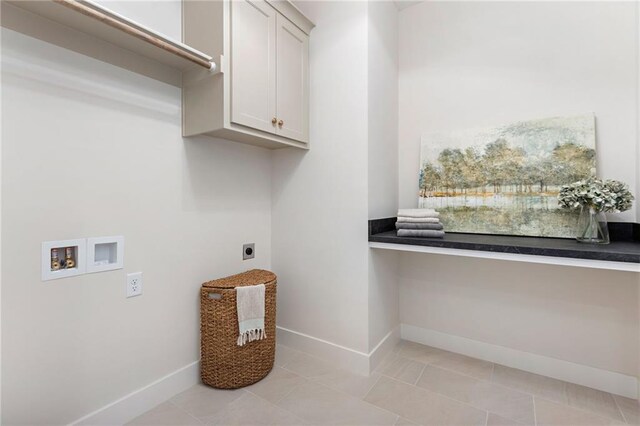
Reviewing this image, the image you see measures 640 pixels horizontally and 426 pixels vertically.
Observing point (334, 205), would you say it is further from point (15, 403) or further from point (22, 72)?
point (15, 403)

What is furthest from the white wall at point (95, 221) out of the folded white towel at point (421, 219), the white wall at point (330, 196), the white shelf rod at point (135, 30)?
the folded white towel at point (421, 219)

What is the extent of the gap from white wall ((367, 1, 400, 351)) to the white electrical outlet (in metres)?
1.33

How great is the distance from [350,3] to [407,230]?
4.98 feet

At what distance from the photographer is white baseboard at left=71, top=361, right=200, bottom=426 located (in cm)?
138

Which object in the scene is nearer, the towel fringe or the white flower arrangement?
the white flower arrangement

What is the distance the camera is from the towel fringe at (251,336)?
1.71m

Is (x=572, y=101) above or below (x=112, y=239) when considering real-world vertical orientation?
above

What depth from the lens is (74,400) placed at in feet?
4.29

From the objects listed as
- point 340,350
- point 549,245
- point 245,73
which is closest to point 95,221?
point 245,73

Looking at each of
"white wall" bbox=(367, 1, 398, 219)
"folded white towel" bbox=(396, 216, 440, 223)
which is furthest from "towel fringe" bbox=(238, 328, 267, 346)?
"folded white towel" bbox=(396, 216, 440, 223)

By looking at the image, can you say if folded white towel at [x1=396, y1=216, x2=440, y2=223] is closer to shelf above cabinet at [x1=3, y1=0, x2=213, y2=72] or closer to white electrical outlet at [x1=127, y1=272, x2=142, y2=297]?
shelf above cabinet at [x1=3, y1=0, x2=213, y2=72]

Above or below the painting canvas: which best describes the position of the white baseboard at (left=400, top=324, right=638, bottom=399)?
below

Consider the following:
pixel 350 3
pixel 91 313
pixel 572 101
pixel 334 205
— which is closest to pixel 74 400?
pixel 91 313

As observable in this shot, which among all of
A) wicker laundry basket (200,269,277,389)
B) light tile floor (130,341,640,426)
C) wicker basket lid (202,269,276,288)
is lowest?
light tile floor (130,341,640,426)
